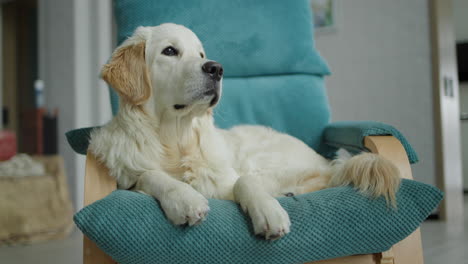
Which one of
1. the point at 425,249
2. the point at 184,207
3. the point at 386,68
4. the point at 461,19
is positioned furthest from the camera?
the point at 461,19

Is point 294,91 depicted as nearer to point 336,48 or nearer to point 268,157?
point 268,157

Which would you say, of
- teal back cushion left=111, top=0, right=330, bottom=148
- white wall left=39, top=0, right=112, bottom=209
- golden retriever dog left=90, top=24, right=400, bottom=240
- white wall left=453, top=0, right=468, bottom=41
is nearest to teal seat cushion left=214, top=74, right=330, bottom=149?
teal back cushion left=111, top=0, right=330, bottom=148

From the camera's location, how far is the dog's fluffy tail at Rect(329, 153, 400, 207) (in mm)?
970

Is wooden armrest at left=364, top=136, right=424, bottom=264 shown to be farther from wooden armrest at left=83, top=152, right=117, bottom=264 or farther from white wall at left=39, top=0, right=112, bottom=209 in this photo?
white wall at left=39, top=0, right=112, bottom=209

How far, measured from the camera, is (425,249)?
2129mm

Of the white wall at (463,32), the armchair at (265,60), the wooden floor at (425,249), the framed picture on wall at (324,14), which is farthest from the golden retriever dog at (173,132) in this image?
the white wall at (463,32)

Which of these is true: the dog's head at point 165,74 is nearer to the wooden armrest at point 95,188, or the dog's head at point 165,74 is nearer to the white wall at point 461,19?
the wooden armrest at point 95,188

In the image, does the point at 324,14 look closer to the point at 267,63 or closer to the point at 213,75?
the point at 267,63

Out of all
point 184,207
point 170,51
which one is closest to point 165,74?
point 170,51

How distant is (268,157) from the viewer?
5.02 ft

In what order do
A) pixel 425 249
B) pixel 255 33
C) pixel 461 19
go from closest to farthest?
pixel 255 33, pixel 425 249, pixel 461 19

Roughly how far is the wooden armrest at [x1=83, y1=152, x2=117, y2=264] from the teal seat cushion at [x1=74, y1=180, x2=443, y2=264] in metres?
0.09

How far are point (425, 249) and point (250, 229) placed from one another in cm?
162

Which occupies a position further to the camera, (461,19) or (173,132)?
(461,19)
